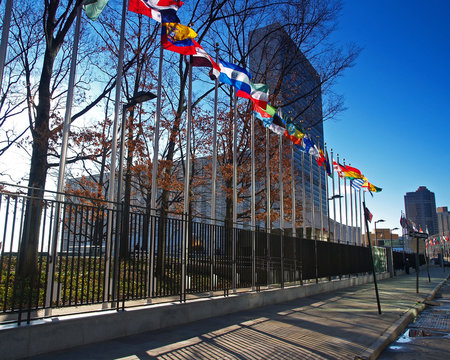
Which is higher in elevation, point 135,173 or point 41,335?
point 135,173

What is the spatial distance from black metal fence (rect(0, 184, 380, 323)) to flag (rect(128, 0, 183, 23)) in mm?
5281

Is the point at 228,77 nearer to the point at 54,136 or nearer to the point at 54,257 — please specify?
the point at 54,136

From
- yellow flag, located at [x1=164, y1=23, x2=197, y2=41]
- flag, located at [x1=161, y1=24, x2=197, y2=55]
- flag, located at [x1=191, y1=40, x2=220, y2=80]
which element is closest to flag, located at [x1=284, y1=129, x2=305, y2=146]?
flag, located at [x1=191, y1=40, x2=220, y2=80]

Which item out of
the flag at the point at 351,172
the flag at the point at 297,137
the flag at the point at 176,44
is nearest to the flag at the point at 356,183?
the flag at the point at 351,172

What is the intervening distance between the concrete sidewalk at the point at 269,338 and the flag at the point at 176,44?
7.52 metres

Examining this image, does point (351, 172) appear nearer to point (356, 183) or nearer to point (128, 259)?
point (356, 183)

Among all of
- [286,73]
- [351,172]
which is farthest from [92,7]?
[351,172]

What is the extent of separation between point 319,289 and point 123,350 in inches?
492

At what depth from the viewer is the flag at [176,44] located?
10.0 m

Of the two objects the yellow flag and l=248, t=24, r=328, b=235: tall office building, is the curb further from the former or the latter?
l=248, t=24, r=328, b=235: tall office building

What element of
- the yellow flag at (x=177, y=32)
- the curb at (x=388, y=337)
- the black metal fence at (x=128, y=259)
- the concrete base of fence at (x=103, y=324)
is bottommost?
the curb at (x=388, y=337)

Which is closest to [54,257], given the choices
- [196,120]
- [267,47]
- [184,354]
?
[184,354]

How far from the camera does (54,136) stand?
1401 cm

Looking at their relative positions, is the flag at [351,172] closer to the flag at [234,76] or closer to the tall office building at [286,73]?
the tall office building at [286,73]
